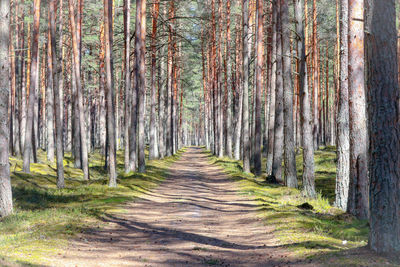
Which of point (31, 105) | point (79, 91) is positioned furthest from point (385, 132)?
point (31, 105)

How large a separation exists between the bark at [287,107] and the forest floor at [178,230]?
3.36 feet

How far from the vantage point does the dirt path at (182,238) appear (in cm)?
723

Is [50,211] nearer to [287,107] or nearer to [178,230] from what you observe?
[178,230]

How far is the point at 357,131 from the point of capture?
9.93m

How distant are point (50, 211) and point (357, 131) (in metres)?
8.17

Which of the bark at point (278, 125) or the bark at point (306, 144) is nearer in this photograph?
the bark at point (306, 144)

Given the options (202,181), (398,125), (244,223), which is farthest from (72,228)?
(202,181)

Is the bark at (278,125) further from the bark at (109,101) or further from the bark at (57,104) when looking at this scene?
the bark at (57,104)

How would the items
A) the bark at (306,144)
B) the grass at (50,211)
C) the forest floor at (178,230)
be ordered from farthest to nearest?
the bark at (306,144) < the grass at (50,211) < the forest floor at (178,230)

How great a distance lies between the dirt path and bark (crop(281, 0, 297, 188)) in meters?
2.62

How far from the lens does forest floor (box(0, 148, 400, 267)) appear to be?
7062mm

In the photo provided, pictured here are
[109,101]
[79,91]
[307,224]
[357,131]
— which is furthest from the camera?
[79,91]

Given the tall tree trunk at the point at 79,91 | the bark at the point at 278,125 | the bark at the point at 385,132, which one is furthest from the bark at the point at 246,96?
the bark at the point at 385,132

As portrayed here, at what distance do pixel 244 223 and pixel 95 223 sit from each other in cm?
379
